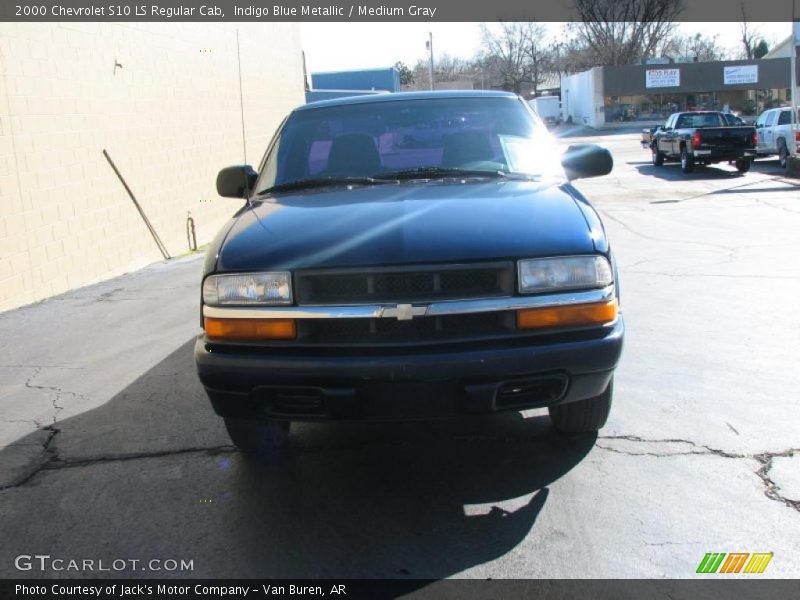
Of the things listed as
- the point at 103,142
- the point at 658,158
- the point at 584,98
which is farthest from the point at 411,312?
the point at 584,98

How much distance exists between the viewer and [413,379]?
2949 mm

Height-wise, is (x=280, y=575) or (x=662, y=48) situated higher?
(x=662, y=48)

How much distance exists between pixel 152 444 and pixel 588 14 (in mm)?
70540

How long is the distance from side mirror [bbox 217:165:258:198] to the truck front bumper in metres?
1.82

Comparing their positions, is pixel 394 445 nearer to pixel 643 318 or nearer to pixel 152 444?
pixel 152 444

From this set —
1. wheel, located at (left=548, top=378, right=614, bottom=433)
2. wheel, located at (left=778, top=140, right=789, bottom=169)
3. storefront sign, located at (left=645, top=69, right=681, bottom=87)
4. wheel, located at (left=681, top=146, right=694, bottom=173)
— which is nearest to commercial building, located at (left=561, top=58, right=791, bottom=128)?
storefront sign, located at (left=645, top=69, right=681, bottom=87)

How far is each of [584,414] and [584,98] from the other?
2230 inches

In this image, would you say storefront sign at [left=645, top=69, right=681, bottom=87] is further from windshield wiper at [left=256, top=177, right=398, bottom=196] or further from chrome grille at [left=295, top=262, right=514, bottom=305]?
chrome grille at [left=295, top=262, right=514, bottom=305]

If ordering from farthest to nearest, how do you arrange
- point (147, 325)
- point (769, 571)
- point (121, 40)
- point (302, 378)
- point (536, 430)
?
point (121, 40) < point (147, 325) < point (536, 430) < point (302, 378) < point (769, 571)

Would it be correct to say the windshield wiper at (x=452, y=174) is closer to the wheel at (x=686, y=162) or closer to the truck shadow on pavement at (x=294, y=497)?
the truck shadow on pavement at (x=294, y=497)

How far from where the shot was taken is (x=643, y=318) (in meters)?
6.38

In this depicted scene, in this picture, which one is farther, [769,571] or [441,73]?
[441,73]

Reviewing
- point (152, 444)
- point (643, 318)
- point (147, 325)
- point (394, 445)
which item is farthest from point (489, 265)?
point (147, 325)

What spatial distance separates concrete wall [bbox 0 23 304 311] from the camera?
818cm
